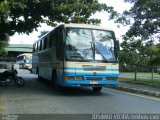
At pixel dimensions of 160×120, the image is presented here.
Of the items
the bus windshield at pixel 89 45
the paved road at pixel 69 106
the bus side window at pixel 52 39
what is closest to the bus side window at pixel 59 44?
the bus windshield at pixel 89 45

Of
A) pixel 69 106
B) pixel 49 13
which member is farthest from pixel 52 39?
pixel 69 106

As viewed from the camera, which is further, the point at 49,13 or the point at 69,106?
the point at 49,13

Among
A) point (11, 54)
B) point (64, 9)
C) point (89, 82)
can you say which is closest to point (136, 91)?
point (89, 82)

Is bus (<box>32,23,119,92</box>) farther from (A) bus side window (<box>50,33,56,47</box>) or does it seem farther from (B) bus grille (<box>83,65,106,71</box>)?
(A) bus side window (<box>50,33,56,47</box>)

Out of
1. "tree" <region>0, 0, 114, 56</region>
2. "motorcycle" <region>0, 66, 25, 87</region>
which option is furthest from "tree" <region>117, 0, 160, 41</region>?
"motorcycle" <region>0, 66, 25, 87</region>

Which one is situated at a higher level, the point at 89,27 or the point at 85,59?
the point at 89,27

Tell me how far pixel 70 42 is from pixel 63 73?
1378 millimetres

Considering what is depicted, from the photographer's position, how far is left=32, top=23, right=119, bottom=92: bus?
632 inches

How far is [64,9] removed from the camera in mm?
21297

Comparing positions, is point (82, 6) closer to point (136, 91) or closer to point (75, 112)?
point (136, 91)

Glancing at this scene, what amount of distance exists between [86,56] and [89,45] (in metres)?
0.56

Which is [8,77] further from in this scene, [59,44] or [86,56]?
[86,56]

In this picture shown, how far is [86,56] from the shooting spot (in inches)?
642

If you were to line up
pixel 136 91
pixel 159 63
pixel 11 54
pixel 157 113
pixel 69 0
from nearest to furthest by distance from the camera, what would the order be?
pixel 157 113
pixel 136 91
pixel 69 0
pixel 159 63
pixel 11 54
